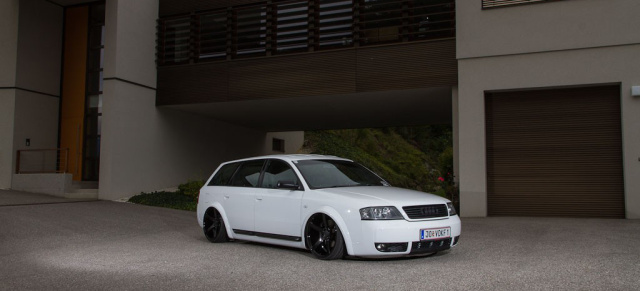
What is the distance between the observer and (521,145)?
1330cm

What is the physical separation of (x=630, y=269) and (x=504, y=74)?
7.67 meters

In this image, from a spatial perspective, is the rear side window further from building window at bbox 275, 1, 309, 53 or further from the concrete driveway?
building window at bbox 275, 1, 309, 53

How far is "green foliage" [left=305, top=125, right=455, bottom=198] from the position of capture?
31.7m

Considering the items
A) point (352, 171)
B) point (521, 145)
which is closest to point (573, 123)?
point (521, 145)

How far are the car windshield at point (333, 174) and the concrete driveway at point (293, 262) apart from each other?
1024 mm

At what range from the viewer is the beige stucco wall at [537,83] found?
12.1m

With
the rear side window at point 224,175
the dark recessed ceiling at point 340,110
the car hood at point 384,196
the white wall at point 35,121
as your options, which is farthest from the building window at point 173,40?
the car hood at point 384,196

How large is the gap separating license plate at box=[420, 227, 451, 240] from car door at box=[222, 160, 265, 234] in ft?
8.95

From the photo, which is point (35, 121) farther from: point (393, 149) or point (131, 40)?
point (393, 149)

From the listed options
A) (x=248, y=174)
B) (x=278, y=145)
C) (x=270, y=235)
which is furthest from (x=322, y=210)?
(x=278, y=145)

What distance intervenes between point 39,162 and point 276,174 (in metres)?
12.8

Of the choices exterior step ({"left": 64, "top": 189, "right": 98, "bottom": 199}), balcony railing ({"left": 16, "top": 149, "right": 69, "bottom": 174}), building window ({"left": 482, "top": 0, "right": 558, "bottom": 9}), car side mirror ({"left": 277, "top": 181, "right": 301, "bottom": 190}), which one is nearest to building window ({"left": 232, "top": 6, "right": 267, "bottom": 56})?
exterior step ({"left": 64, "top": 189, "right": 98, "bottom": 199})

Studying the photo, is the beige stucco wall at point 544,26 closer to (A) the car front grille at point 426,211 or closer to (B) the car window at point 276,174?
(B) the car window at point 276,174

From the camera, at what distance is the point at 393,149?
38.9m
